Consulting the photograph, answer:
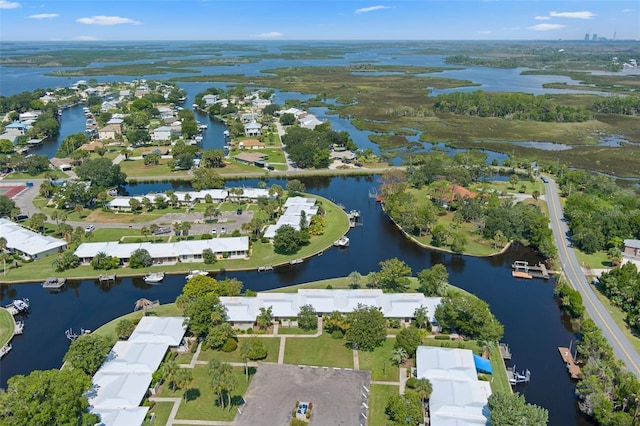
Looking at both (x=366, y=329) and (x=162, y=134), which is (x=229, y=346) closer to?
→ (x=366, y=329)

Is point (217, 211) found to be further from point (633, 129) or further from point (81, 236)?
point (633, 129)

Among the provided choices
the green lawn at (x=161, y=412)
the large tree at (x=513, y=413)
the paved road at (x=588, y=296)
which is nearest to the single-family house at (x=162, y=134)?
the paved road at (x=588, y=296)

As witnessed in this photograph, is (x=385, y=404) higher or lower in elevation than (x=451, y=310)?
lower

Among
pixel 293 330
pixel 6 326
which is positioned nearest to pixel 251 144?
pixel 6 326

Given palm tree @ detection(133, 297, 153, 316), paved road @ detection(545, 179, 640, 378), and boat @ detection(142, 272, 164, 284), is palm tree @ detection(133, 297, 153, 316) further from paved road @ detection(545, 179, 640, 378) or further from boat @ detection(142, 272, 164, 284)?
paved road @ detection(545, 179, 640, 378)

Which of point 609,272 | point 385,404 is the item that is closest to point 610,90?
point 609,272
